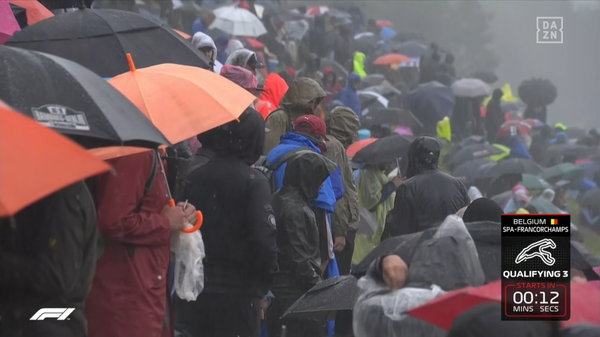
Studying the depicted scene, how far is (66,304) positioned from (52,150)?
1.22 meters

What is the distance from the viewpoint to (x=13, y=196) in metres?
3.20

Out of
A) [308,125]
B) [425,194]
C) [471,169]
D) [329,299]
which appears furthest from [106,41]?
[471,169]

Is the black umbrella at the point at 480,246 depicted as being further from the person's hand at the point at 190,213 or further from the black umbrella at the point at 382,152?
the black umbrella at the point at 382,152

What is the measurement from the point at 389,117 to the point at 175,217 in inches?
500

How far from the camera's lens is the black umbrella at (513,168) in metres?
18.4

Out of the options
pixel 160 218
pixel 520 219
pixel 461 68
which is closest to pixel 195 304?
pixel 160 218

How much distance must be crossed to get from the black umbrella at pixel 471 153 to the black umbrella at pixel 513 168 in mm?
1099

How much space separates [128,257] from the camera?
17.0 ft

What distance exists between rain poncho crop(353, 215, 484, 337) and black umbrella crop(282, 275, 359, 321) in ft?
3.23

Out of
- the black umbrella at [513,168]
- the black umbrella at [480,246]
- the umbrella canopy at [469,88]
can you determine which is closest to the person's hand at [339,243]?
the black umbrella at [480,246]

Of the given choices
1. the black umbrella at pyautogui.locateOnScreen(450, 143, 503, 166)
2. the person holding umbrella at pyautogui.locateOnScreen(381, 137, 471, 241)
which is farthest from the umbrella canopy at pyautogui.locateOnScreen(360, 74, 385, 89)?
the person holding umbrella at pyautogui.locateOnScreen(381, 137, 471, 241)

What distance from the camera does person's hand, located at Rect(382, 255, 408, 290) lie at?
4129mm

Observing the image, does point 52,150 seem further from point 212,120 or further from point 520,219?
point 212,120

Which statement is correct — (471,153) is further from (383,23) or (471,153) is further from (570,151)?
(383,23)
